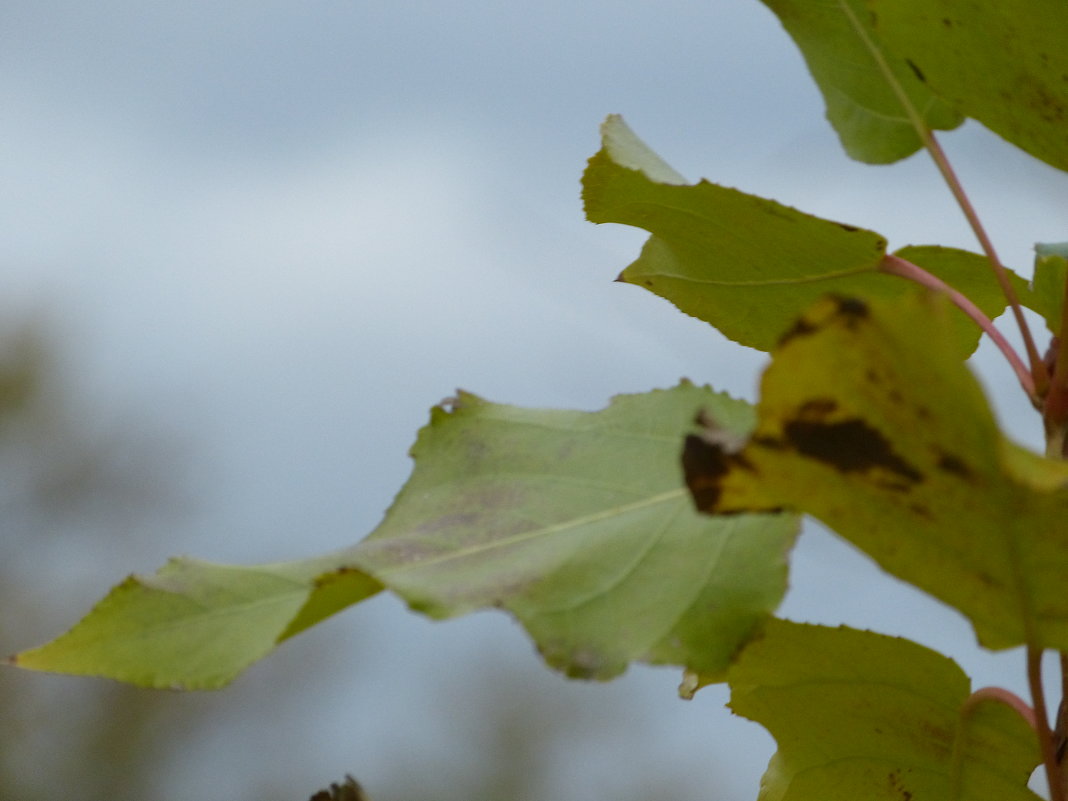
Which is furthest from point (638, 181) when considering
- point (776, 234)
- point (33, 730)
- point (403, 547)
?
point (33, 730)

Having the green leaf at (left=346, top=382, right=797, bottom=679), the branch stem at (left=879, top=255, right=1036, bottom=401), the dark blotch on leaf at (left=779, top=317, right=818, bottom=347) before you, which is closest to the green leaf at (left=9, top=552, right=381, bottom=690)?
the green leaf at (left=346, top=382, right=797, bottom=679)

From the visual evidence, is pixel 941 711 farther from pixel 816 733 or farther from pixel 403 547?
pixel 403 547

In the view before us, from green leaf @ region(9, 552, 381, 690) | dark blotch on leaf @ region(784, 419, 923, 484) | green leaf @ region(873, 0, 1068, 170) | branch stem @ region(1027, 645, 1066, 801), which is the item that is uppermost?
green leaf @ region(873, 0, 1068, 170)

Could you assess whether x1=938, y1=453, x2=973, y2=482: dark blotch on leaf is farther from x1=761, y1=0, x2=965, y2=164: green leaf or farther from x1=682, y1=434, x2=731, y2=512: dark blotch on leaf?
x1=761, y1=0, x2=965, y2=164: green leaf

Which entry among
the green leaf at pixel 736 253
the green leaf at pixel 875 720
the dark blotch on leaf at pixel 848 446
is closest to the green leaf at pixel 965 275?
the green leaf at pixel 736 253

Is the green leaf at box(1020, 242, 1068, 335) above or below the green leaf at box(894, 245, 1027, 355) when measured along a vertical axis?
below

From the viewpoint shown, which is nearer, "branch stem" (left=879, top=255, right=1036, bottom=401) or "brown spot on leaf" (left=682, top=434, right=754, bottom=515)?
"brown spot on leaf" (left=682, top=434, right=754, bottom=515)
